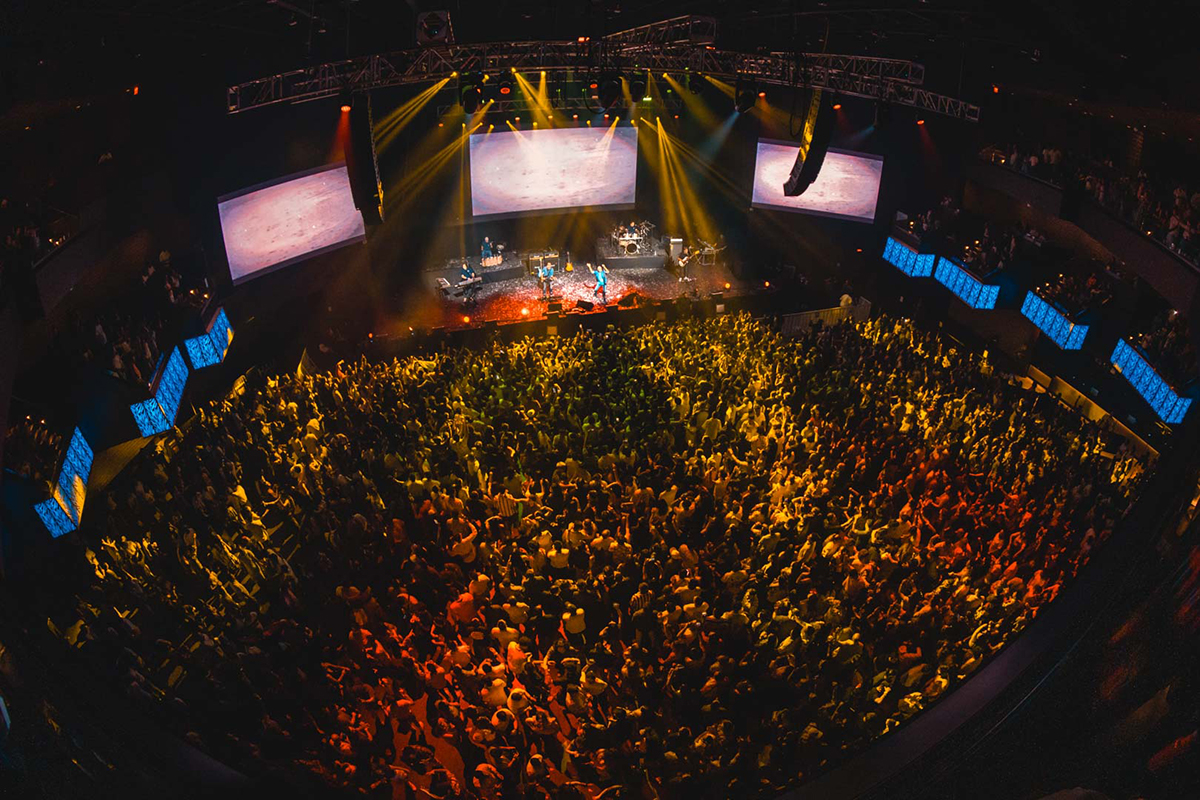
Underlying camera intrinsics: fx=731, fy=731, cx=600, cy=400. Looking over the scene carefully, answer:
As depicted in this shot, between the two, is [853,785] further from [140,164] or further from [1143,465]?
[140,164]

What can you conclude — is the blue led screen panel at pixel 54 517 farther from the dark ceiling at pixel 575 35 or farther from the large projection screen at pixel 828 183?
the large projection screen at pixel 828 183

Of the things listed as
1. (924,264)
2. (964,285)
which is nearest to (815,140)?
(964,285)

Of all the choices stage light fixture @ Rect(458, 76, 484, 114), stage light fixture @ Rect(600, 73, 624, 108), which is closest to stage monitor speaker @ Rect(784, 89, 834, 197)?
stage light fixture @ Rect(600, 73, 624, 108)

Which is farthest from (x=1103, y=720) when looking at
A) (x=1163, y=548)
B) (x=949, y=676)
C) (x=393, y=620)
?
(x=393, y=620)

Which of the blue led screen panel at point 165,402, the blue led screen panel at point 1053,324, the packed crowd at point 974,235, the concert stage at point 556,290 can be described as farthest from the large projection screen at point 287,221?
the blue led screen panel at point 1053,324

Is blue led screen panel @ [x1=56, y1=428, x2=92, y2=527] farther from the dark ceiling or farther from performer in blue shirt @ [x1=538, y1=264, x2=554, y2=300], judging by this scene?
performer in blue shirt @ [x1=538, y1=264, x2=554, y2=300]

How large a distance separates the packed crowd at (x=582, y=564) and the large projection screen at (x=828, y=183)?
20.8 ft

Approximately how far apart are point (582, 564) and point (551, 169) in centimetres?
1253

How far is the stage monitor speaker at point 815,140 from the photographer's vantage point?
1149cm

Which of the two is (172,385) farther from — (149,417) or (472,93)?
(472,93)

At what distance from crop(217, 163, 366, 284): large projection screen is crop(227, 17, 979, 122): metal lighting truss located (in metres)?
1.72

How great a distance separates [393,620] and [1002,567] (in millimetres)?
7077

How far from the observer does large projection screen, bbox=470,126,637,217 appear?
17.5 metres

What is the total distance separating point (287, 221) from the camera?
46.8ft
